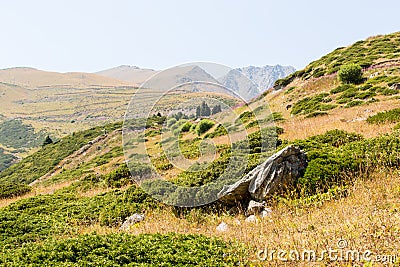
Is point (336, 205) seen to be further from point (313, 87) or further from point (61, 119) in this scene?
point (61, 119)

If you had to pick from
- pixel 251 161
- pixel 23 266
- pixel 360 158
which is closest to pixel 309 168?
pixel 360 158

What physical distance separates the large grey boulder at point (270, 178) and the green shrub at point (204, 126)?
2465 cm

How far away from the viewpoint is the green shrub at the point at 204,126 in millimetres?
32688

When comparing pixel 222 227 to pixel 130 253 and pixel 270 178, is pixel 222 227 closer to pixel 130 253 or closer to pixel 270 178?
pixel 270 178

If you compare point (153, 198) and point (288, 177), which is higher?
point (288, 177)

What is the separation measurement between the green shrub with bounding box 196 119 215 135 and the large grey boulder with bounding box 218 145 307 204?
80.9 ft

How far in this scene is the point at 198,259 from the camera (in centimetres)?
436

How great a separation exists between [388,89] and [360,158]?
18.6 meters

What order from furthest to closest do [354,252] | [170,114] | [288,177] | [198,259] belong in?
1. [170,114]
2. [288,177]
3. [198,259]
4. [354,252]

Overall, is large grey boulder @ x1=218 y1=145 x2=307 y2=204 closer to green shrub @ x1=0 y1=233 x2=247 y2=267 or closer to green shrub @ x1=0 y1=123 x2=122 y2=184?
green shrub @ x1=0 y1=233 x2=247 y2=267

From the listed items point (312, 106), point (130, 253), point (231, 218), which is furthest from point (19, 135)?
point (130, 253)

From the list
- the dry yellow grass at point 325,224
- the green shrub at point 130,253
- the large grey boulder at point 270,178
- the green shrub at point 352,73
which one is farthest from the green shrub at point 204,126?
the green shrub at point 130,253

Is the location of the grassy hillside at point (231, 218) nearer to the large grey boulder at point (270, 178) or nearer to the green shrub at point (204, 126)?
the large grey boulder at point (270, 178)

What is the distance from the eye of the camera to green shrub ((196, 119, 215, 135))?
3269 centimetres
